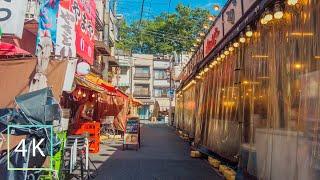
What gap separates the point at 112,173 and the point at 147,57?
68634 mm

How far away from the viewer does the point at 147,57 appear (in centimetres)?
8062

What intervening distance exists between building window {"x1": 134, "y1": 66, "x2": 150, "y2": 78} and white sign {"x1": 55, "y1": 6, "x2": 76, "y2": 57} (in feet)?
228

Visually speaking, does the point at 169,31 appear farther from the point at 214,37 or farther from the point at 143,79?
the point at 214,37

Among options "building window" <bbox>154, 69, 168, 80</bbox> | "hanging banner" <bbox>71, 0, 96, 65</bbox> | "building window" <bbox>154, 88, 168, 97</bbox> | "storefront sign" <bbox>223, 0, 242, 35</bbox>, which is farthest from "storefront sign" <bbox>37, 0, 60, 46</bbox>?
"building window" <bbox>154, 88, 168, 97</bbox>

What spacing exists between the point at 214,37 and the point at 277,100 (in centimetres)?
813

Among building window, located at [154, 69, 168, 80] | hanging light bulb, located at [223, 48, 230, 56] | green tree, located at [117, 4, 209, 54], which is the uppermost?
green tree, located at [117, 4, 209, 54]

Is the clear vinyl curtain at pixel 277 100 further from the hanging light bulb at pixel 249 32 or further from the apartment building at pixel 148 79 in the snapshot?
the apartment building at pixel 148 79

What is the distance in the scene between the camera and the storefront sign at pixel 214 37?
15.0 metres

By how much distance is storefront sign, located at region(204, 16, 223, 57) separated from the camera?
49.3 feet

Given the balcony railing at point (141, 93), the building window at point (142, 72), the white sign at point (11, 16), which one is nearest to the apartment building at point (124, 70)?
the building window at point (142, 72)

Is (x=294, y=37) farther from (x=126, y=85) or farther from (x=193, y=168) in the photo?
(x=126, y=85)

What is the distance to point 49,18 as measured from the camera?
12.2 metres

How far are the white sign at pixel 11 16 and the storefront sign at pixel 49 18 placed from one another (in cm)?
160

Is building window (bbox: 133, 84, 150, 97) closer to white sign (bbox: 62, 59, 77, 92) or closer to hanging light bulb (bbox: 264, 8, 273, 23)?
white sign (bbox: 62, 59, 77, 92)
